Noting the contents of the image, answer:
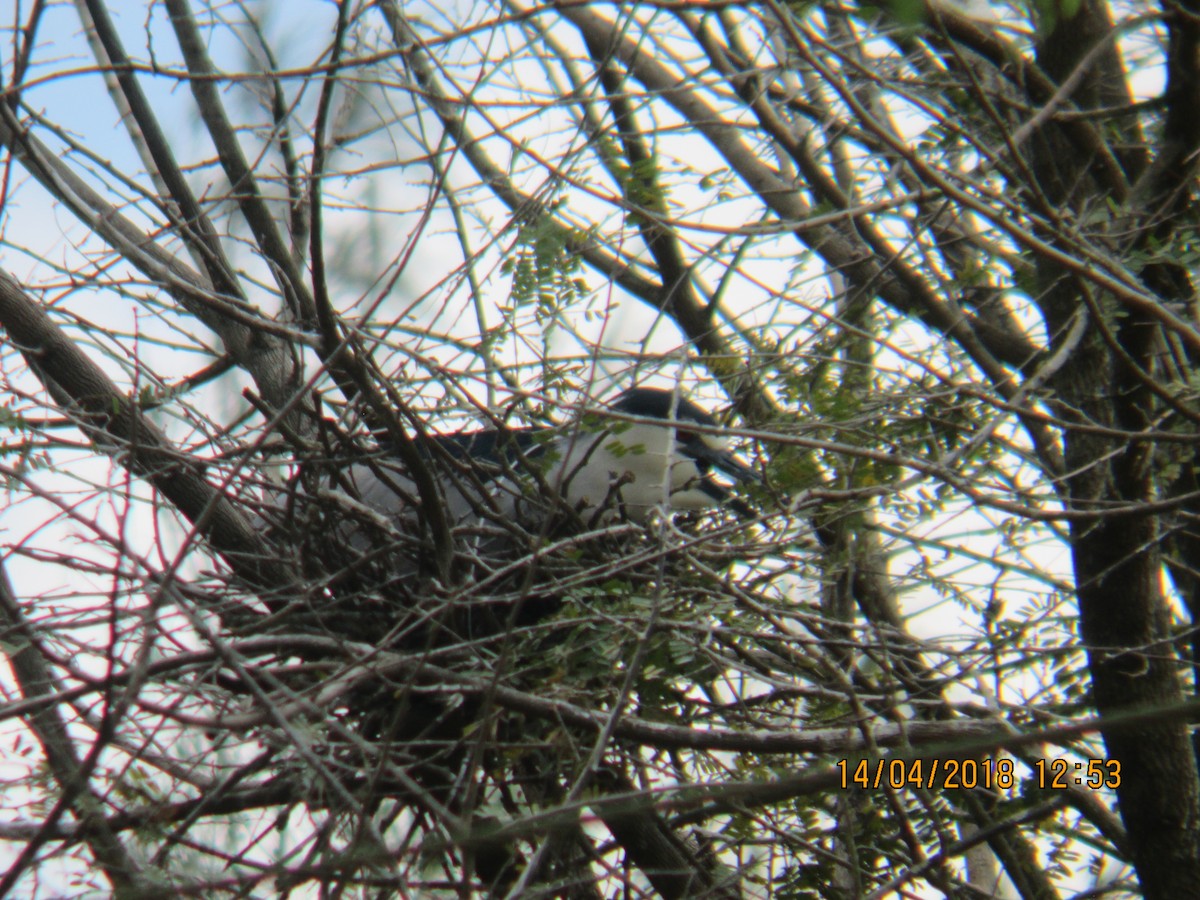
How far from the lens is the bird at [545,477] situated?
1939 millimetres

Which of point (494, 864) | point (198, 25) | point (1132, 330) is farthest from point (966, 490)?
point (198, 25)

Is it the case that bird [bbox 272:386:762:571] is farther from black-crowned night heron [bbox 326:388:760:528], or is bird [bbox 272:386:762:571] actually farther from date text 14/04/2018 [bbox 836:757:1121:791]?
date text 14/04/2018 [bbox 836:757:1121:791]

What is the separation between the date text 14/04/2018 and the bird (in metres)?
0.58

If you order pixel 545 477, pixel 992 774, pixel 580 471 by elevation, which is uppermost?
pixel 580 471

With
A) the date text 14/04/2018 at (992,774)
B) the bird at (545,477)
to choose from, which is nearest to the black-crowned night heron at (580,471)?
the bird at (545,477)

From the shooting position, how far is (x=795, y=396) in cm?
214

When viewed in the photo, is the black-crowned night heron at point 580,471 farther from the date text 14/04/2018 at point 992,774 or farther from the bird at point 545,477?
the date text 14/04/2018 at point 992,774

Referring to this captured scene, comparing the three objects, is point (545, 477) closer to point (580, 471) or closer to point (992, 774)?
point (580, 471)

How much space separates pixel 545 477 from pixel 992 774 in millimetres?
1079

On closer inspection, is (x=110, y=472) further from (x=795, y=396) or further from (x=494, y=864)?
(x=795, y=396)

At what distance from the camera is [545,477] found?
2291 mm

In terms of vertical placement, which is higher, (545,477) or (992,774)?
(545,477)

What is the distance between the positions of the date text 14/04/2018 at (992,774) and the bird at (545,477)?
0.58 m

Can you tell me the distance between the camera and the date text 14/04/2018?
1824mm
